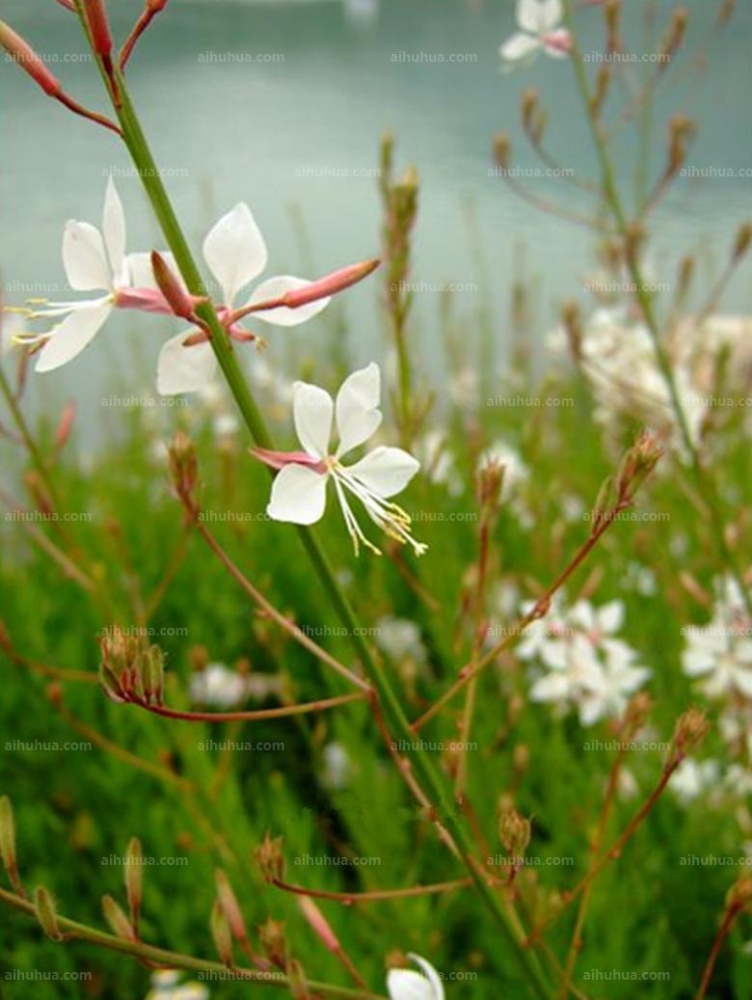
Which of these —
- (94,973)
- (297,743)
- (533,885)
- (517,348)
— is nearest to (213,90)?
(517,348)

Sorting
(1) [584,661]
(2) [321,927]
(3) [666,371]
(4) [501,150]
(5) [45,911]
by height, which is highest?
(4) [501,150]

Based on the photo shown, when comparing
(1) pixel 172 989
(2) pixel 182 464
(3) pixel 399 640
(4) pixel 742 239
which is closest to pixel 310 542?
(2) pixel 182 464

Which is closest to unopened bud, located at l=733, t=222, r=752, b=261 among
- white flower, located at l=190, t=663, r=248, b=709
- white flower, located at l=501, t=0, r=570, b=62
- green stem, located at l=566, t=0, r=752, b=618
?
green stem, located at l=566, t=0, r=752, b=618

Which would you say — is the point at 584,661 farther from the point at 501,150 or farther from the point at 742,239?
Answer: the point at 501,150

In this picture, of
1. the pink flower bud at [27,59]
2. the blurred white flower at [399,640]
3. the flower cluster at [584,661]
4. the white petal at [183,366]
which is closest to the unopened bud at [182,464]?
the white petal at [183,366]

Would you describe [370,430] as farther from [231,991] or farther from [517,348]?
[517,348]

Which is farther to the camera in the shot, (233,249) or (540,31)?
(540,31)

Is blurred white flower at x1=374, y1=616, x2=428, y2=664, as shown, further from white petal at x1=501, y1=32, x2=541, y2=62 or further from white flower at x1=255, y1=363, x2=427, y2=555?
white flower at x1=255, y1=363, x2=427, y2=555
